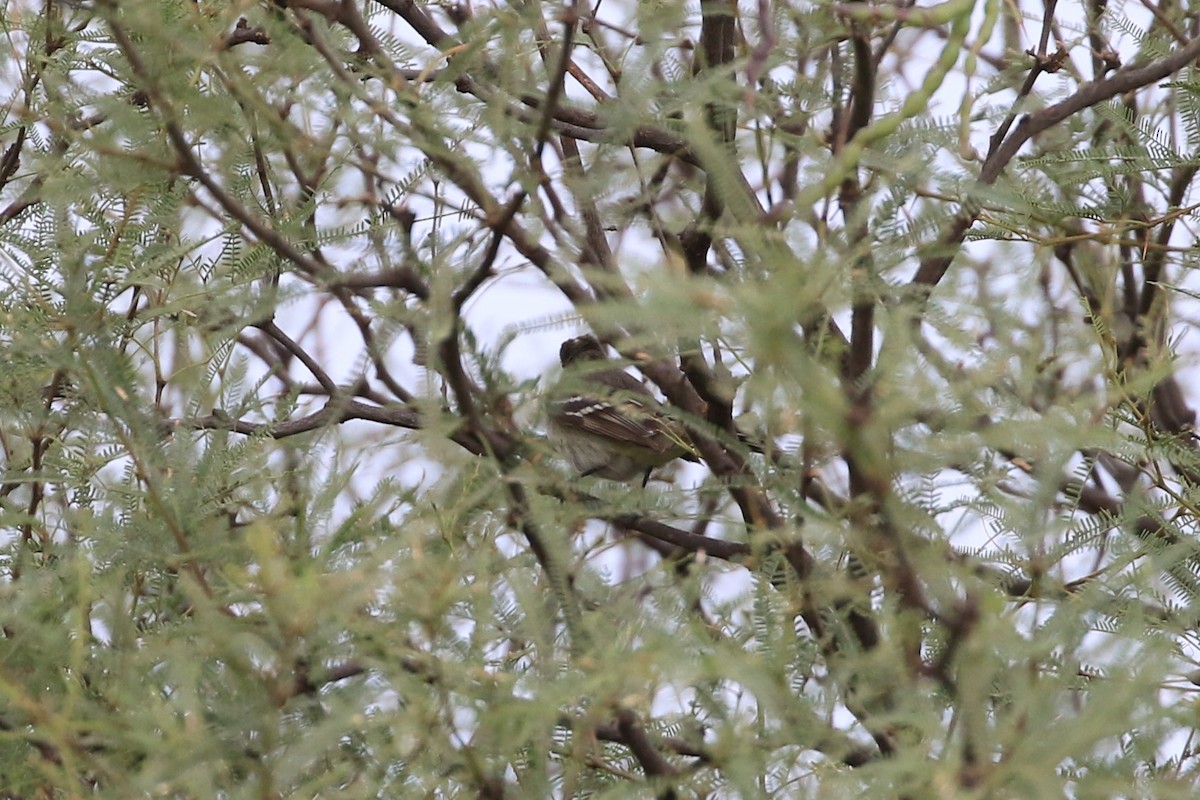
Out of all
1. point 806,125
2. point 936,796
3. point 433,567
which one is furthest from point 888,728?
point 806,125

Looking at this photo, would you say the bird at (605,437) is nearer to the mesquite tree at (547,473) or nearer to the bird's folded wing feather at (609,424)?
the bird's folded wing feather at (609,424)

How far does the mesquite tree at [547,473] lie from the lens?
2.37 meters

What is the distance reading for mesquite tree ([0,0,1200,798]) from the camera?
2.37 m

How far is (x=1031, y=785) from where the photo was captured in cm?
221

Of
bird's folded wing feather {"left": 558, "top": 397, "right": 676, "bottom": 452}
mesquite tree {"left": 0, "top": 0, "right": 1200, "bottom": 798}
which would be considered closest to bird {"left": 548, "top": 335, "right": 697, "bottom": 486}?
bird's folded wing feather {"left": 558, "top": 397, "right": 676, "bottom": 452}

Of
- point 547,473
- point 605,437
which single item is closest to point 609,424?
point 605,437

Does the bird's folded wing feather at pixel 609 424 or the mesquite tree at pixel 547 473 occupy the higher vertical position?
the bird's folded wing feather at pixel 609 424

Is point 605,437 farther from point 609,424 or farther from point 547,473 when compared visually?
point 547,473

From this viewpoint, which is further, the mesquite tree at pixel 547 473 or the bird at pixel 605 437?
the bird at pixel 605 437

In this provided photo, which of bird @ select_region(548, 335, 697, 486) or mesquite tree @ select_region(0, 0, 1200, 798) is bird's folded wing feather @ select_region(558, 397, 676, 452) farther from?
mesquite tree @ select_region(0, 0, 1200, 798)

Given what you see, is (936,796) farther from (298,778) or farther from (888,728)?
(298,778)

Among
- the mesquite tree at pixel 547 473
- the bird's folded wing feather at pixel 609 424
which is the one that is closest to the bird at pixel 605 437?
the bird's folded wing feather at pixel 609 424

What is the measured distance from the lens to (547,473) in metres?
3.46

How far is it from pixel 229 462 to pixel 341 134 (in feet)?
2.76
